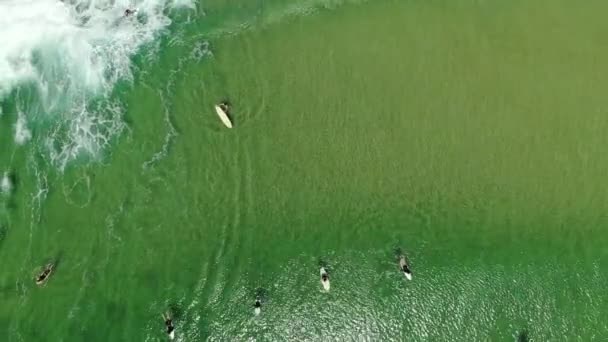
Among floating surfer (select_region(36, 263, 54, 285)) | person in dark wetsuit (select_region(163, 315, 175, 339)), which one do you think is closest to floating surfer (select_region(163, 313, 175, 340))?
person in dark wetsuit (select_region(163, 315, 175, 339))

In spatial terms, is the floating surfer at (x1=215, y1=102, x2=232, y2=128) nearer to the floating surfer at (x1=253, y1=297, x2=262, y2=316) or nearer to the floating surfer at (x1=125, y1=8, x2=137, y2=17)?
the floating surfer at (x1=125, y1=8, x2=137, y2=17)

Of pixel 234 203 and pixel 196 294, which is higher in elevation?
pixel 234 203

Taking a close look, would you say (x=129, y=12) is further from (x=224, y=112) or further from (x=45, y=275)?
(x=45, y=275)

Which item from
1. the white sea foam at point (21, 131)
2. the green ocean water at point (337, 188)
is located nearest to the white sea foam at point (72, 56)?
the white sea foam at point (21, 131)

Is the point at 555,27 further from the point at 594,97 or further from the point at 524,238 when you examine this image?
the point at 524,238

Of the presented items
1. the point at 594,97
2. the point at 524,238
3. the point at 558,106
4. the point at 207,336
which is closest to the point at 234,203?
the point at 207,336

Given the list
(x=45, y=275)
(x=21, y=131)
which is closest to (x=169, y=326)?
(x=45, y=275)

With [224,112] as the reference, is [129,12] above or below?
above
